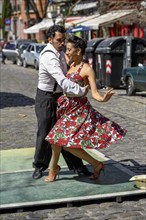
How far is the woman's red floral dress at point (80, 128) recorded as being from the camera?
22.8 feet

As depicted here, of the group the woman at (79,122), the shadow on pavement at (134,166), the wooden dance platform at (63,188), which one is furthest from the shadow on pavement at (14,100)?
the woman at (79,122)

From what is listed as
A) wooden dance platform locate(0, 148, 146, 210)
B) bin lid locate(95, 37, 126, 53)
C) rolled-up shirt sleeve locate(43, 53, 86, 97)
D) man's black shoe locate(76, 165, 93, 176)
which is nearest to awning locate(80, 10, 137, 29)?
bin lid locate(95, 37, 126, 53)

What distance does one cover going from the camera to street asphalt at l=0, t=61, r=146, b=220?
6.45 m

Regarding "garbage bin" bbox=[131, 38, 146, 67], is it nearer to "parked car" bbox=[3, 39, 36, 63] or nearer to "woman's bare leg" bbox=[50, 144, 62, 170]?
"woman's bare leg" bbox=[50, 144, 62, 170]

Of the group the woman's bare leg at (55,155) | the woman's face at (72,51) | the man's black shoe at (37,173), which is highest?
the woman's face at (72,51)

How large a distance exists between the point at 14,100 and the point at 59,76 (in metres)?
11.9

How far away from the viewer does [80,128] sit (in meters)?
7.02

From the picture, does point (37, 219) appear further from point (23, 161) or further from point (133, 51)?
point (133, 51)

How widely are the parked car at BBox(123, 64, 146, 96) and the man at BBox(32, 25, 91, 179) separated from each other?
39.5ft

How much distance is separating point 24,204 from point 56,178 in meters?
1.08

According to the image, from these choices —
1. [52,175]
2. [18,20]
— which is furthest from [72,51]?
[18,20]

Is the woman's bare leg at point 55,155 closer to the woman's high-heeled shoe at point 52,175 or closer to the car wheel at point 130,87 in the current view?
the woman's high-heeled shoe at point 52,175

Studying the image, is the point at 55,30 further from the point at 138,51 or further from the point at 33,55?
the point at 33,55

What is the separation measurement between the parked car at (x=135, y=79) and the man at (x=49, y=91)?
1203cm
